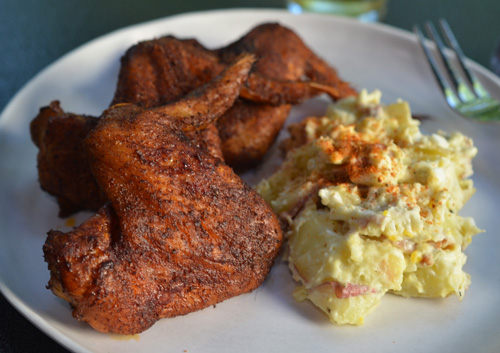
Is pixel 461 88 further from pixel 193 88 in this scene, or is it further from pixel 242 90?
pixel 193 88

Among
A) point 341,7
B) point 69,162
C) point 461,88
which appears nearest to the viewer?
point 69,162

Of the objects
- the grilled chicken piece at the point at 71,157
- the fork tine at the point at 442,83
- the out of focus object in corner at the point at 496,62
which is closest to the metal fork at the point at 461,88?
the fork tine at the point at 442,83

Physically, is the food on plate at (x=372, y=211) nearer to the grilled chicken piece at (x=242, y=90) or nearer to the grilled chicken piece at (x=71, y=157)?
the grilled chicken piece at (x=242, y=90)

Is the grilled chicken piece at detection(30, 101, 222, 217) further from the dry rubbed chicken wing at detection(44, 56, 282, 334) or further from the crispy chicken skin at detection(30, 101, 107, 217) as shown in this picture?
the dry rubbed chicken wing at detection(44, 56, 282, 334)

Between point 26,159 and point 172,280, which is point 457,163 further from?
point 26,159

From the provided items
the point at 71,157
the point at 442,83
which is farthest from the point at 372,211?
the point at 442,83

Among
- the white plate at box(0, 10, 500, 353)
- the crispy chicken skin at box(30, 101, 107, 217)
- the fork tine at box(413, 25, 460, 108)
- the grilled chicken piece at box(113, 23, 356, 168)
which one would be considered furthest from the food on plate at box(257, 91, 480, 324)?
the crispy chicken skin at box(30, 101, 107, 217)
